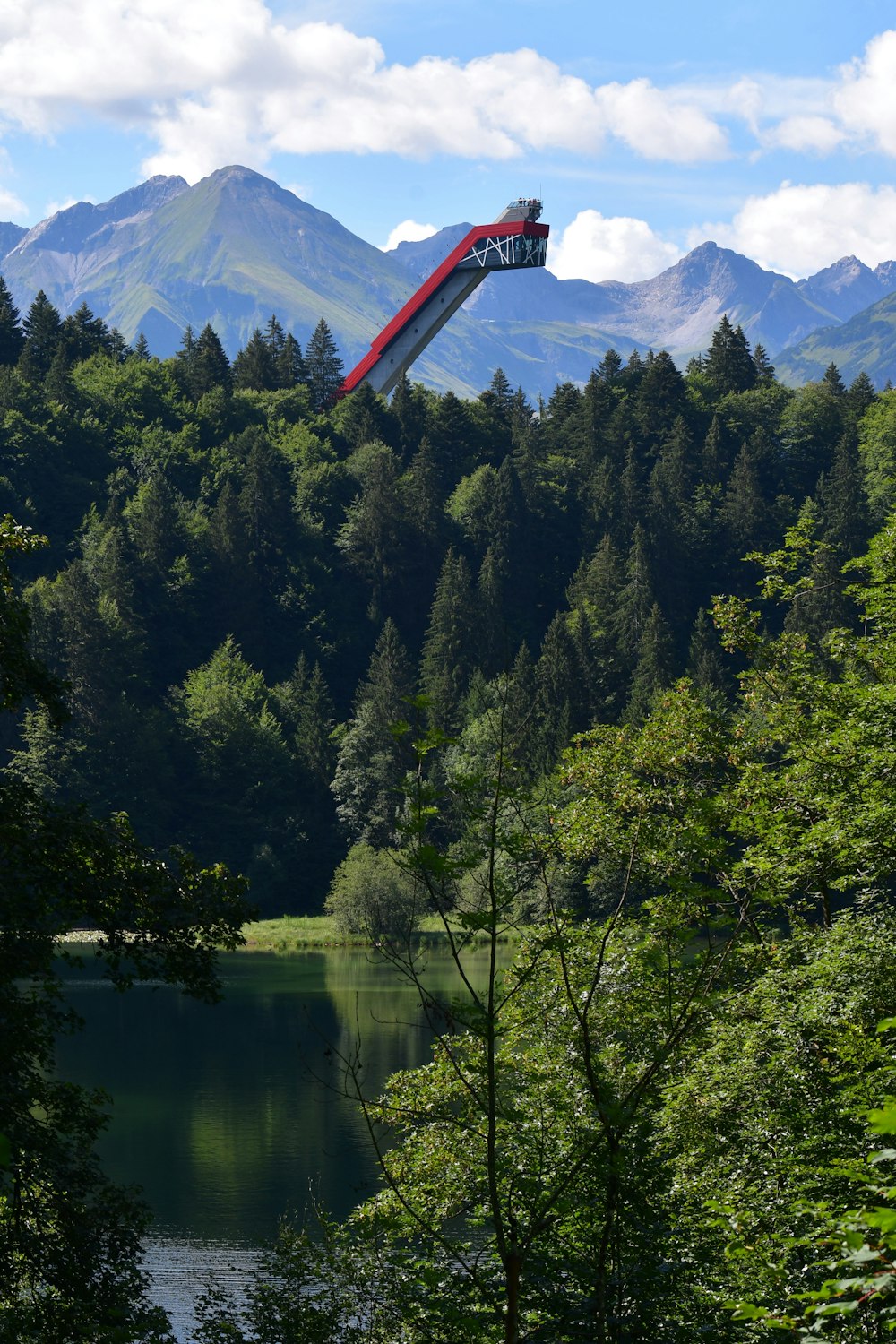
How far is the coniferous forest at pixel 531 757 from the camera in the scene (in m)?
10.2

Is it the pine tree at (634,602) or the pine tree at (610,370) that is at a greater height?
the pine tree at (610,370)

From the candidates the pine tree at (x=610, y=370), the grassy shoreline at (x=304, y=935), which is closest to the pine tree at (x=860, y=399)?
the pine tree at (x=610, y=370)

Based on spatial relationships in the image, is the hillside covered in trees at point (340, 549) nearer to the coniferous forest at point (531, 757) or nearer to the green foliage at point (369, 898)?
the coniferous forest at point (531, 757)

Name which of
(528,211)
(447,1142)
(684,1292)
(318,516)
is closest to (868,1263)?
(684,1292)

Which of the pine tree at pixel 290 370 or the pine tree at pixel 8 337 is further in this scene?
the pine tree at pixel 290 370

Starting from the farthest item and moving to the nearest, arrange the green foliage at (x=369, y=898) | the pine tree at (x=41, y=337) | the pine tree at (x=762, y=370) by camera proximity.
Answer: the pine tree at (x=762, y=370) < the pine tree at (x=41, y=337) < the green foliage at (x=369, y=898)

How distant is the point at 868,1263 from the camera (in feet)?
16.8

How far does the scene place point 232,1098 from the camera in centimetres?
3394

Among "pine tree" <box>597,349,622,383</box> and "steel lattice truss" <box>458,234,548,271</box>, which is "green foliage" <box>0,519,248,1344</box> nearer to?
"steel lattice truss" <box>458,234,548,271</box>

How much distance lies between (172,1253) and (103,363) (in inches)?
3233

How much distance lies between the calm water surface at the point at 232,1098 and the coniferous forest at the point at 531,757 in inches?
72.0

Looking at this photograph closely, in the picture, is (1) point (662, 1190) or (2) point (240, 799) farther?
(2) point (240, 799)

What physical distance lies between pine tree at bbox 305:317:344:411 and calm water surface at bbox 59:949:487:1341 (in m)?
58.7

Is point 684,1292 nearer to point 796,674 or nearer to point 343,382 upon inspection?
point 796,674
